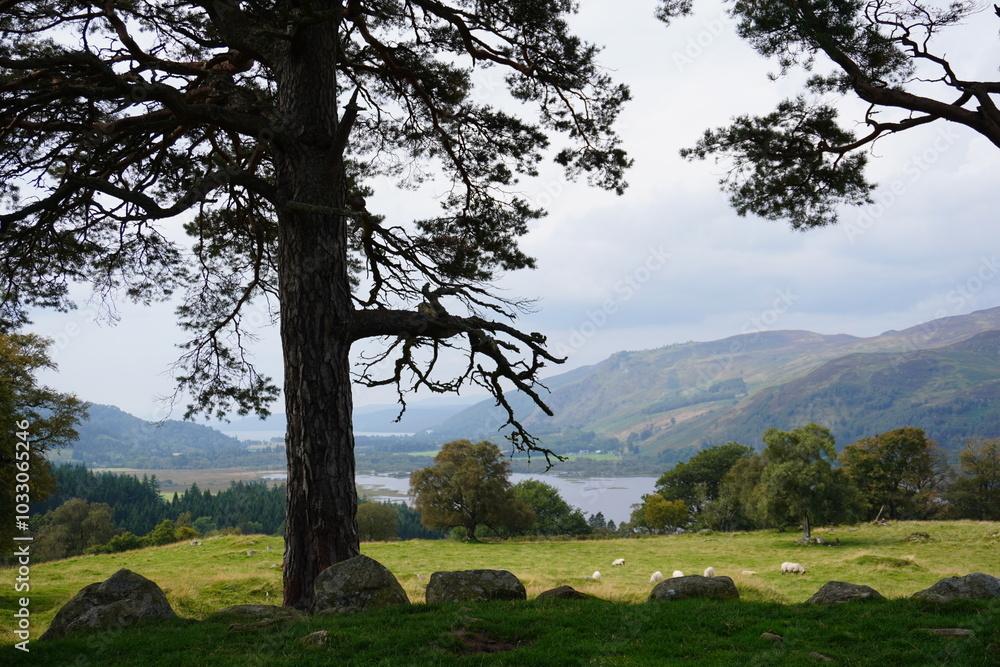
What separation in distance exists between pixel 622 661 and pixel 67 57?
30.1 ft

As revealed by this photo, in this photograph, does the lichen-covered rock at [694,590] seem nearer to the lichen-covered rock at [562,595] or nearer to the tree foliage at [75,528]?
the lichen-covered rock at [562,595]

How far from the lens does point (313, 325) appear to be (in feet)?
25.6

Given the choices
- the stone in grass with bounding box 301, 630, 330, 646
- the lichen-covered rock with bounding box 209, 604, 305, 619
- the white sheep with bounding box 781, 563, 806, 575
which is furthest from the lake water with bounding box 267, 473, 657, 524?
the stone in grass with bounding box 301, 630, 330, 646

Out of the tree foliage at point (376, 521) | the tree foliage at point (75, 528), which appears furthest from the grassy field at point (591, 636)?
the tree foliage at point (75, 528)

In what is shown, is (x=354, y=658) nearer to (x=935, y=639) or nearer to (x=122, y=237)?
(x=935, y=639)

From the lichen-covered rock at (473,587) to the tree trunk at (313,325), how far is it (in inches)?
47.1

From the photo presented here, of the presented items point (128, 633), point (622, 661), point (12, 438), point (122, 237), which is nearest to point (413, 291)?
point (122, 237)

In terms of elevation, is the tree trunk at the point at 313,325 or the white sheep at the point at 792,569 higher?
the tree trunk at the point at 313,325

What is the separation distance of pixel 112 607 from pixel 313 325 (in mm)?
3885

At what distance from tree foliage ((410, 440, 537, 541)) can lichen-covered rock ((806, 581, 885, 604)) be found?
1259 inches

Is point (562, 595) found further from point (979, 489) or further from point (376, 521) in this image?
point (979, 489)

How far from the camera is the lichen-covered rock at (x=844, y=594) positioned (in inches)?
294

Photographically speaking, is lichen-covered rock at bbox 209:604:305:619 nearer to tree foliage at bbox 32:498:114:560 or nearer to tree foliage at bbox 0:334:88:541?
tree foliage at bbox 0:334:88:541

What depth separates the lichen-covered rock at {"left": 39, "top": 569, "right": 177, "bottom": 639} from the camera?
21.0 feet
